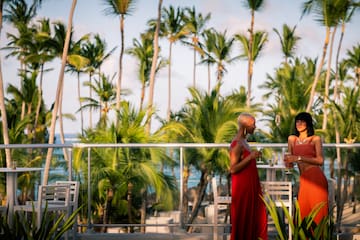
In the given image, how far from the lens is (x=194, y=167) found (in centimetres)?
1622

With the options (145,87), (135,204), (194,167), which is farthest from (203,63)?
(135,204)

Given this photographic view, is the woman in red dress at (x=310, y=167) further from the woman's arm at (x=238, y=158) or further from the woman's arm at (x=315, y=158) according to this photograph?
the woman's arm at (x=238, y=158)

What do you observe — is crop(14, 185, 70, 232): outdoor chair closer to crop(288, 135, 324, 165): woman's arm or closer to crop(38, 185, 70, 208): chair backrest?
crop(38, 185, 70, 208): chair backrest

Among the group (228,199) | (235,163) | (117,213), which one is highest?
(235,163)

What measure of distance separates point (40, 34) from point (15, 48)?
24.1 feet

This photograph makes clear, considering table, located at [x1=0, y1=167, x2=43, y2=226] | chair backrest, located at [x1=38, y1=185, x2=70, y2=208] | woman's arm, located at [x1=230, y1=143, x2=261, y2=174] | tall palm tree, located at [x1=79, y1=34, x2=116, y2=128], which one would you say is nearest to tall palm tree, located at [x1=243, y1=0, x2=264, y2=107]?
tall palm tree, located at [x1=79, y1=34, x2=116, y2=128]

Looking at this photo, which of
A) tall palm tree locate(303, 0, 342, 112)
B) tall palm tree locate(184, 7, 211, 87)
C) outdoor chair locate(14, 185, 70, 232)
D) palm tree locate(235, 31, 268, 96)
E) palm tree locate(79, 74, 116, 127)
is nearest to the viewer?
outdoor chair locate(14, 185, 70, 232)

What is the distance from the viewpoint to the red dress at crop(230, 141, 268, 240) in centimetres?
544

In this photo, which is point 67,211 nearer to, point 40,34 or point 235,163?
point 235,163

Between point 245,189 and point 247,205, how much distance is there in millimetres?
134

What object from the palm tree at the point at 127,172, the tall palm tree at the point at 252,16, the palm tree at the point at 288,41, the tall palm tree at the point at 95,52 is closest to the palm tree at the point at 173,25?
the tall palm tree at the point at 95,52

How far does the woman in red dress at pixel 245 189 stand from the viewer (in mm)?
5359

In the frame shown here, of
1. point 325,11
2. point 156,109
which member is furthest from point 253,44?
point 156,109

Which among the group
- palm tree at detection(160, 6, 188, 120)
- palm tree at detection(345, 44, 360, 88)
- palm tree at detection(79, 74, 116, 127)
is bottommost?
palm tree at detection(79, 74, 116, 127)
